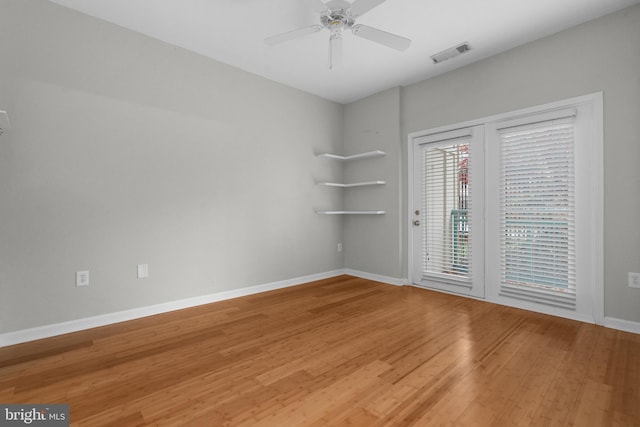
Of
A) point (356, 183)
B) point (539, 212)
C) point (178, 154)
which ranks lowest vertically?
point (539, 212)

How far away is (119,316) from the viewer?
2.70 metres

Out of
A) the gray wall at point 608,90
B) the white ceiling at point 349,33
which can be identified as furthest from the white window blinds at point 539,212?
the white ceiling at point 349,33

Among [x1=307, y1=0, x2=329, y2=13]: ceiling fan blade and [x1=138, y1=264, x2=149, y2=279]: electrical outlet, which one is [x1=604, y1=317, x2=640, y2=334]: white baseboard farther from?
[x1=138, y1=264, x2=149, y2=279]: electrical outlet

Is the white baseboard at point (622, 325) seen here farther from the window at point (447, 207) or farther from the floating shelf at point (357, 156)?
the floating shelf at point (357, 156)

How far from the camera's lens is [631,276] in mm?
2438

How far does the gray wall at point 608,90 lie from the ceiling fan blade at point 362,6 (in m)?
1.94

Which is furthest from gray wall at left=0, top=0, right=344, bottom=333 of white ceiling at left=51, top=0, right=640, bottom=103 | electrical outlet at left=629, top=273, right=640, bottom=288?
electrical outlet at left=629, top=273, right=640, bottom=288

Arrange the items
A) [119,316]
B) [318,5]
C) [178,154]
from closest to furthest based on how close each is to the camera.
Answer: [318,5]
[119,316]
[178,154]

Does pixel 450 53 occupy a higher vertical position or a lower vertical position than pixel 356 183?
higher

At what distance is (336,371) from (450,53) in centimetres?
331

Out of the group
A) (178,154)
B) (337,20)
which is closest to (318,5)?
(337,20)

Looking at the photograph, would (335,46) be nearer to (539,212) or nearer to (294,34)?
(294,34)

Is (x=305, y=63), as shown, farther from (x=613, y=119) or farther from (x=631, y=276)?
(x=631, y=276)

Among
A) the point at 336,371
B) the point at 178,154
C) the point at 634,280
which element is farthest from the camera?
the point at 178,154
